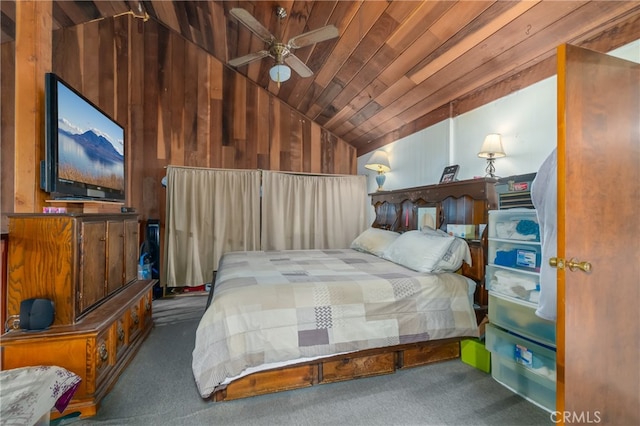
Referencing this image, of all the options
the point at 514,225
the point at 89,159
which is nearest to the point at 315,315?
the point at 514,225

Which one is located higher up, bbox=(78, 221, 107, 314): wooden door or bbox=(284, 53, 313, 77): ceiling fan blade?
bbox=(284, 53, 313, 77): ceiling fan blade

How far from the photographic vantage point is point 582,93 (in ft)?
3.76

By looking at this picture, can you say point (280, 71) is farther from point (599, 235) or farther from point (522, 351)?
point (522, 351)

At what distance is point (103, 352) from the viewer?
5.79 ft

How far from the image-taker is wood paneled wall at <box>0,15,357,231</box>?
3.60 metres

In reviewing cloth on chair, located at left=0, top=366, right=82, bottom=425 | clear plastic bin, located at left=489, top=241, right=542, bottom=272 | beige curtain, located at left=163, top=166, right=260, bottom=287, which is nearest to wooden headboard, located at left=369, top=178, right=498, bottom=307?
clear plastic bin, located at left=489, top=241, right=542, bottom=272

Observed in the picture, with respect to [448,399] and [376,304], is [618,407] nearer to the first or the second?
[448,399]

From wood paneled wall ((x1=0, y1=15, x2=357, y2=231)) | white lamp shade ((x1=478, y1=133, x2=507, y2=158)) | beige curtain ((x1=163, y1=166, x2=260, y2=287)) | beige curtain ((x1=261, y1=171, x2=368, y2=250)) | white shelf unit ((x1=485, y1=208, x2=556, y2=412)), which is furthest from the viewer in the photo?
beige curtain ((x1=261, y1=171, x2=368, y2=250))

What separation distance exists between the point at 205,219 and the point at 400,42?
3359 millimetres

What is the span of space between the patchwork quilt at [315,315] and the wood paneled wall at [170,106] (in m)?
2.62

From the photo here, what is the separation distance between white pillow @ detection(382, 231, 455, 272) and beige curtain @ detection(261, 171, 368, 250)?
6.93ft

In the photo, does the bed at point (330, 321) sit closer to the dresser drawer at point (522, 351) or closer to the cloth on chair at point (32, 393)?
the dresser drawer at point (522, 351)

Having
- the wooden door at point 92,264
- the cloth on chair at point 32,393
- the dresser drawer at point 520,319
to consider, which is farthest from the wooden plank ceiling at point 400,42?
the cloth on chair at point 32,393

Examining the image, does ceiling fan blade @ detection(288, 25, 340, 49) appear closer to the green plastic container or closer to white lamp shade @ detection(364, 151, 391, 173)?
white lamp shade @ detection(364, 151, 391, 173)
